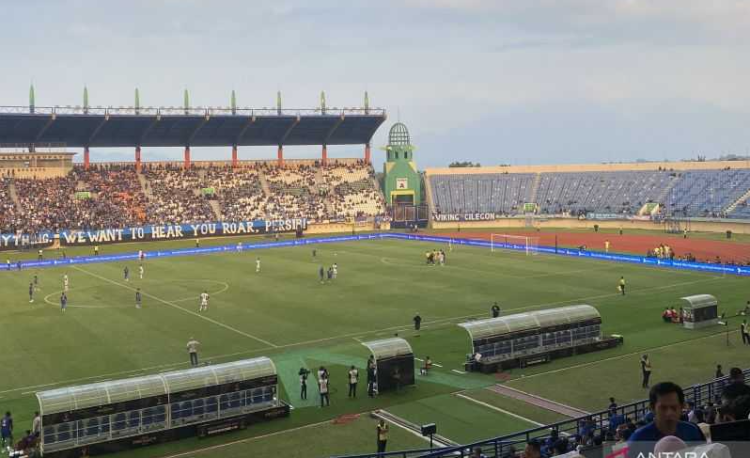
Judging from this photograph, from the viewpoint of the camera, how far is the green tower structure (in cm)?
11862

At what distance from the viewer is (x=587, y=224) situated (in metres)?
107

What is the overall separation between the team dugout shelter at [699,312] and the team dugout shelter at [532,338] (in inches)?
224

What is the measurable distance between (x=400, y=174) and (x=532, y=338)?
285 ft

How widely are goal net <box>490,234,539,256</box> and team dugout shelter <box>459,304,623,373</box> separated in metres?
39.5

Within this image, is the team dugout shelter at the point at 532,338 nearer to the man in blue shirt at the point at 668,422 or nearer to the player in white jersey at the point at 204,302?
the player in white jersey at the point at 204,302

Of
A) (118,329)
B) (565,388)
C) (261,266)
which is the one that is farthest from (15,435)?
(261,266)

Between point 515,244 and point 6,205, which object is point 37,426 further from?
point 6,205

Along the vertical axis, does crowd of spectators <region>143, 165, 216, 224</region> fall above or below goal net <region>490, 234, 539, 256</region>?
above

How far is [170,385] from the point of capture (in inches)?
991

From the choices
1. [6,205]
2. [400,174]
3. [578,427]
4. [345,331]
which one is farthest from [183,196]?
[578,427]

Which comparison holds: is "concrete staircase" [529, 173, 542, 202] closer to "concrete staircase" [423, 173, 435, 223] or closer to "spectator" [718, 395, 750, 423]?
"concrete staircase" [423, 173, 435, 223]

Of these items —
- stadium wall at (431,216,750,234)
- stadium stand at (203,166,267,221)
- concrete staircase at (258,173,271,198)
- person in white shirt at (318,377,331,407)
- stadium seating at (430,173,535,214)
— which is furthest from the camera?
stadium seating at (430,173,535,214)

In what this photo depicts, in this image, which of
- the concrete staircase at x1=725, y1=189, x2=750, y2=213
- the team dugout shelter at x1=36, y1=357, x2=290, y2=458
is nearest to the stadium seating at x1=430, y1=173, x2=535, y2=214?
the concrete staircase at x1=725, y1=189, x2=750, y2=213

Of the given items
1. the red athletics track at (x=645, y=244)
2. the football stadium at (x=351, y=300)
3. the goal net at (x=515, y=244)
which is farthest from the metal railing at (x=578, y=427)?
the goal net at (x=515, y=244)
